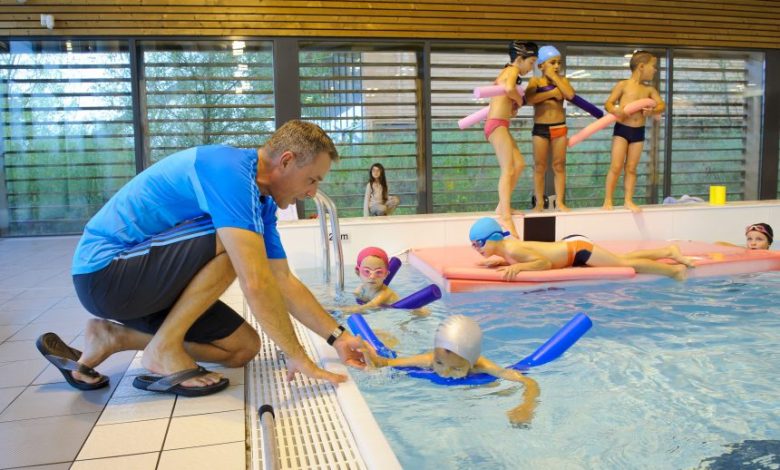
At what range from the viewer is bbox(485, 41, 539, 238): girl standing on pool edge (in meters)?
5.91

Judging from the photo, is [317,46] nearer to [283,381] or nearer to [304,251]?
[304,251]

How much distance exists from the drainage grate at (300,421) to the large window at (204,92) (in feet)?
21.4

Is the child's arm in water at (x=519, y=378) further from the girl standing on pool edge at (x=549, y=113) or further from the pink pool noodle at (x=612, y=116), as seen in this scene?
the pink pool noodle at (x=612, y=116)

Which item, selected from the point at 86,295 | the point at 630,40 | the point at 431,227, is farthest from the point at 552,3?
the point at 86,295

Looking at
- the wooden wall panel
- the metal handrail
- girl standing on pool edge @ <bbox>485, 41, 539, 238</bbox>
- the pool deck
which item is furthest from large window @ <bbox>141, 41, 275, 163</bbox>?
the metal handrail

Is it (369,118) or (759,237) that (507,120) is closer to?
(759,237)

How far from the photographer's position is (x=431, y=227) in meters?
6.25

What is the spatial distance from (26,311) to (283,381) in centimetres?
223

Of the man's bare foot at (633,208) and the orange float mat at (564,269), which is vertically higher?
the man's bare foot at (633,208)

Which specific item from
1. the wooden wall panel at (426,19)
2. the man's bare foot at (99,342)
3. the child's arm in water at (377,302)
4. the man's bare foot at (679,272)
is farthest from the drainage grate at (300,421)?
the wooden wall panel at (426,19)

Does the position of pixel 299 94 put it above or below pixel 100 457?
above

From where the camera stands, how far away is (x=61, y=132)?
8078mm

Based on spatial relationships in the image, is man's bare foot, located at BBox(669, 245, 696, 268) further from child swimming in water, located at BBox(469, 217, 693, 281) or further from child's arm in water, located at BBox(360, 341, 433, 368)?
child's arm in water, located at BBox(360, 341, 433, 368)

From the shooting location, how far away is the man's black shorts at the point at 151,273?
2.15 meters
